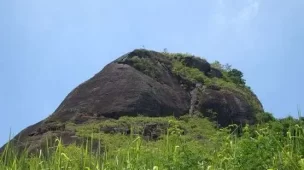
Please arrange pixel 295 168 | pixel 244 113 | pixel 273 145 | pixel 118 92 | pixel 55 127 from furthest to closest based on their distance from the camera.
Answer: pixel 244 113, pixel 118 92, pixel 55 127, pixel 273 145, pixel 295 168

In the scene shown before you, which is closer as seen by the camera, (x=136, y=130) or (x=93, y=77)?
(x=136, y=130)

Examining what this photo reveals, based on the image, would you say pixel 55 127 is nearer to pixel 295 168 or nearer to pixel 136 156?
pixel 136 156

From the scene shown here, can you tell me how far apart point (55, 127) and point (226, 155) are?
535 inches

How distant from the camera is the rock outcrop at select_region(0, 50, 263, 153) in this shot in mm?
21078

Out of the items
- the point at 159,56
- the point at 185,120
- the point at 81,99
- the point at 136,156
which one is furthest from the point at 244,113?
the point at 136,156

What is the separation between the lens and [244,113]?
80.8 ft

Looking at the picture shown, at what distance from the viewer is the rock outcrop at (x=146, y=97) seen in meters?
21.1

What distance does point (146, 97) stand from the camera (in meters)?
21.9

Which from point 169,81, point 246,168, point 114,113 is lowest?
point 246,168

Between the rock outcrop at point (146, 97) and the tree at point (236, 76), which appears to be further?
the tree at point (236, 76)

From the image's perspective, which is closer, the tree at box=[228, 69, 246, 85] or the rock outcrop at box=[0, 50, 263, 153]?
the rock outcrop at box=[0, 50, 263, 153]

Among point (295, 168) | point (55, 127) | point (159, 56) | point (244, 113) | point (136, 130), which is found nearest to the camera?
point (295, 168)

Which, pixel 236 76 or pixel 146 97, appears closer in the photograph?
pixel 146 97

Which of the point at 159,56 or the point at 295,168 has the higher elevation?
the point at 159,56
